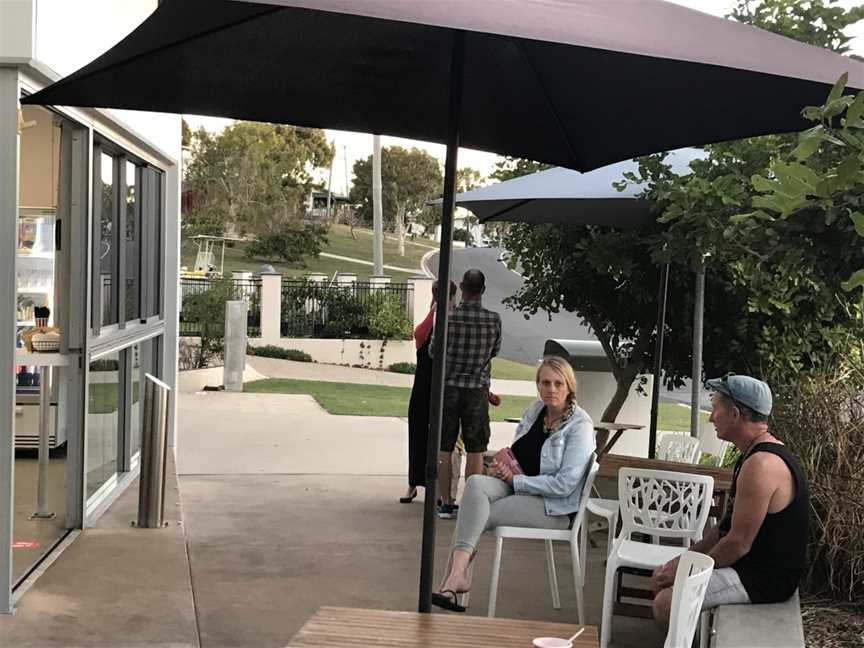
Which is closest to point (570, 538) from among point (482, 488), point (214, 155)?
point (482, 488)

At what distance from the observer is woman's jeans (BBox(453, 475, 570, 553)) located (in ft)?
17.4

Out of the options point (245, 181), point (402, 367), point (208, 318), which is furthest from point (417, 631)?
point (245, 181)

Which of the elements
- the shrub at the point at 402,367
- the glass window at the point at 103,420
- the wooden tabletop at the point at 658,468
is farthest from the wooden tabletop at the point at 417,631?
the shrub at the point at 402,367

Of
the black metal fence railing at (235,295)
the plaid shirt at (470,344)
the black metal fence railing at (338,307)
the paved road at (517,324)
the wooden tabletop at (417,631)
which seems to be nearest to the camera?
the wooden tabletop at (417,631)

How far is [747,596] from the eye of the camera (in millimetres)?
4312

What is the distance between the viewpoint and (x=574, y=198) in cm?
735

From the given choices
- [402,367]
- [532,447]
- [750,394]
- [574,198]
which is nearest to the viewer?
[750,394]

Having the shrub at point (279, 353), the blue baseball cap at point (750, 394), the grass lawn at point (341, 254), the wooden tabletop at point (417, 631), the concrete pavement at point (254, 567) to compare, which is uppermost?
the grass lawn at point (341, 254)

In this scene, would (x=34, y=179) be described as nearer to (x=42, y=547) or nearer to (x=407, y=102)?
(x=42, y=547)

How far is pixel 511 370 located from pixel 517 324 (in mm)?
8679

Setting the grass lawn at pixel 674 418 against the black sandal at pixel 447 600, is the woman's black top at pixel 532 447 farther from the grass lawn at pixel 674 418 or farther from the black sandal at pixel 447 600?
the grass lawn at pixel 674 418

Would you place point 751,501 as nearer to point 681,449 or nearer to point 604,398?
point 681,449

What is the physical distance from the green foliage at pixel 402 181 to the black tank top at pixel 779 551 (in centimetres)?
4652

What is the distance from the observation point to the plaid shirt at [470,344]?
768cm
